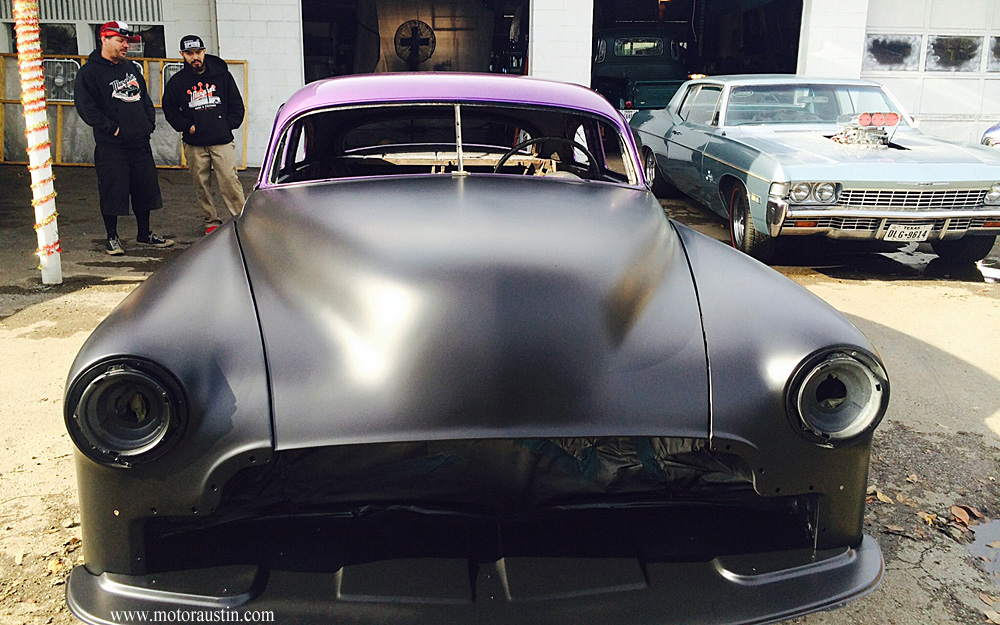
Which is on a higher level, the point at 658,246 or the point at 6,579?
the point at 658,246

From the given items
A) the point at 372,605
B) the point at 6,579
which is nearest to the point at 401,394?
the point at 372,605

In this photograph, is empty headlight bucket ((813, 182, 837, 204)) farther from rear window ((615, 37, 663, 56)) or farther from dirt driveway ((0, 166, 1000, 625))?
rear window ((615, 37, 663, 56))

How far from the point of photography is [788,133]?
755 cm

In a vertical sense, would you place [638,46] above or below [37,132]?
above

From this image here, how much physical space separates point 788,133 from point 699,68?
15190 millimetres

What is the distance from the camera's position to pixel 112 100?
6934 mm

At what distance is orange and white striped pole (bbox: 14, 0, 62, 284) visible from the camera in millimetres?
6039

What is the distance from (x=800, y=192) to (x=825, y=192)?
0.60 feet

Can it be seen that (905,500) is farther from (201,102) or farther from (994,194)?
(201,102)

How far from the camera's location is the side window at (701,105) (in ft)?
27.2

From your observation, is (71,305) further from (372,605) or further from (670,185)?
(670,185)

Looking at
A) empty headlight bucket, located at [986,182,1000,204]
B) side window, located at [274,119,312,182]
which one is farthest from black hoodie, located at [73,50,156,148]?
empty headlight bucket, located at [986,182,1000,204]

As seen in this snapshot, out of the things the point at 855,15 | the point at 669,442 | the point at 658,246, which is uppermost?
the point at 855,15

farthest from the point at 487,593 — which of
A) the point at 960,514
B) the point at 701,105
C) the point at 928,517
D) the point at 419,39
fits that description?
the point at 419,39
